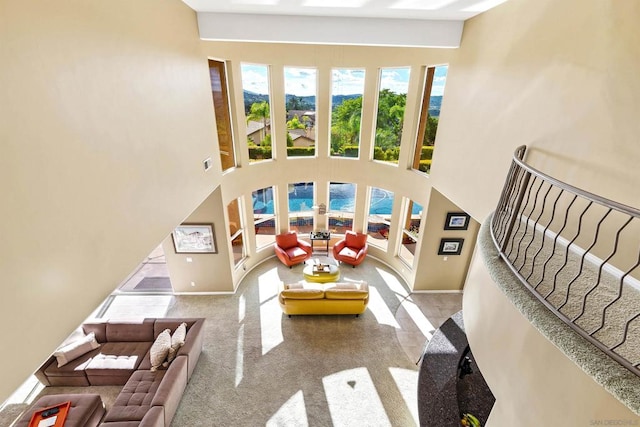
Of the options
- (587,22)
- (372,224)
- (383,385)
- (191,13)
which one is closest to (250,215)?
(372,224)

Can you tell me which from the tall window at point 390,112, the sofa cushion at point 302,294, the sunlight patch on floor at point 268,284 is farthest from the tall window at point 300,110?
the sofa cushion at point 302,294

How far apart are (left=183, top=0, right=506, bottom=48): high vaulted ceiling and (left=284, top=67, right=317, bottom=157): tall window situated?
2164 millimetres

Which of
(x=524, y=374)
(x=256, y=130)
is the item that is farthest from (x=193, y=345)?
(x=524, y=374)

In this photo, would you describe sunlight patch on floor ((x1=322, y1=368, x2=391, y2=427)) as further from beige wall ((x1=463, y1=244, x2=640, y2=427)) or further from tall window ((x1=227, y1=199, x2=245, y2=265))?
tall window ((x1=227, y1=199, x2=245, y2=265))

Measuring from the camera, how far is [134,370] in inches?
200

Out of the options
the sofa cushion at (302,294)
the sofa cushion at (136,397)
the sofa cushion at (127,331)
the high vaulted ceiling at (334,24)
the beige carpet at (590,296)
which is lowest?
the sofa cushion at (136,397)

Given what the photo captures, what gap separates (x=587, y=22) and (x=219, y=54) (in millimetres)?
5620

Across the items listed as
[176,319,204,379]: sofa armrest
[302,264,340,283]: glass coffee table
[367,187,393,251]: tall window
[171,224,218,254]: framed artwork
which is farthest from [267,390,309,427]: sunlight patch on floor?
[367,187,393,251]: tall window

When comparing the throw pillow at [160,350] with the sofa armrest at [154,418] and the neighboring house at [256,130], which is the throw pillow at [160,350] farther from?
the neighboring house at [256,130]

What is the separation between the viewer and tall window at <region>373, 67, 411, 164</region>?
6871mm

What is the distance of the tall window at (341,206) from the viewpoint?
8.70 metres

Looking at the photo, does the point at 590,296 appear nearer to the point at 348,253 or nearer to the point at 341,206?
the point at 348,253

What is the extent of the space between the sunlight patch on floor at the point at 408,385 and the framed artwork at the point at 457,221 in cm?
337

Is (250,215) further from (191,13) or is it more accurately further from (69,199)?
(69,199)
